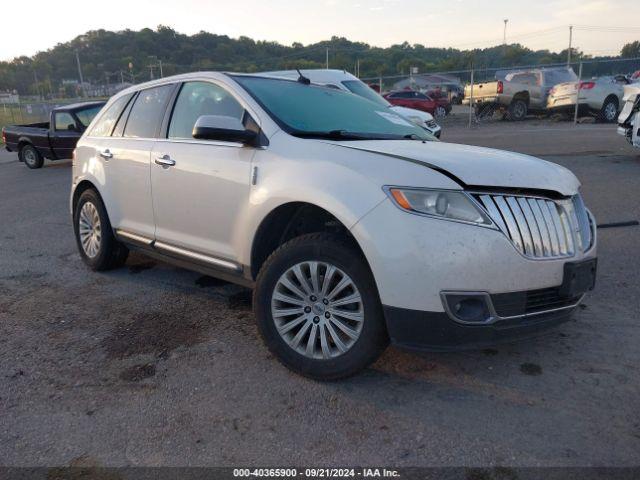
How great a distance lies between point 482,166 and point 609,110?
19.6 metres

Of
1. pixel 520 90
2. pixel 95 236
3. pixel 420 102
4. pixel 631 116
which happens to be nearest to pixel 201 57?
pixel 420 102

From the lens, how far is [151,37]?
5791 centimetres

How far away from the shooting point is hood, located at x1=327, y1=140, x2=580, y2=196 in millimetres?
2832

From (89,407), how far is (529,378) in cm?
239

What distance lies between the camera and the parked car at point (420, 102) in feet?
87.5

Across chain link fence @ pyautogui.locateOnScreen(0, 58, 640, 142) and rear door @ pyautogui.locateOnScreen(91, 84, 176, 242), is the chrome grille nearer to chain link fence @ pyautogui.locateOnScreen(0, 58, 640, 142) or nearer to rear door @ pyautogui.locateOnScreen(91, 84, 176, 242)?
rear door @ pyautogui.locateOnScreen(91, 84, 176, 242)

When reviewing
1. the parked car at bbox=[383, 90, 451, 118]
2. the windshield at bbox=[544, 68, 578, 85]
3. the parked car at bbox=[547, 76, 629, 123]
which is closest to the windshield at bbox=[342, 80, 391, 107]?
the parked car at bbox=[547, 76, 629, 123]

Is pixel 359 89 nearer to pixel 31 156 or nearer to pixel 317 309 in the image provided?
pixel 317 309

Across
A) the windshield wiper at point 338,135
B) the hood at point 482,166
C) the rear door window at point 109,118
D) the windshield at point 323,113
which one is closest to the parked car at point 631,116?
the windshield at point 323,113

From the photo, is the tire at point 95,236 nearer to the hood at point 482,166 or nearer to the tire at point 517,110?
the hood at point 482,166

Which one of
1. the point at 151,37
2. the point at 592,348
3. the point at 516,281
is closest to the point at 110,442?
the point at 516,281

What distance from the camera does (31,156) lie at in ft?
49.4

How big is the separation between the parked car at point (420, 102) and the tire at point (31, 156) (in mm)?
16290

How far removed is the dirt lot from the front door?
1.93 ft
